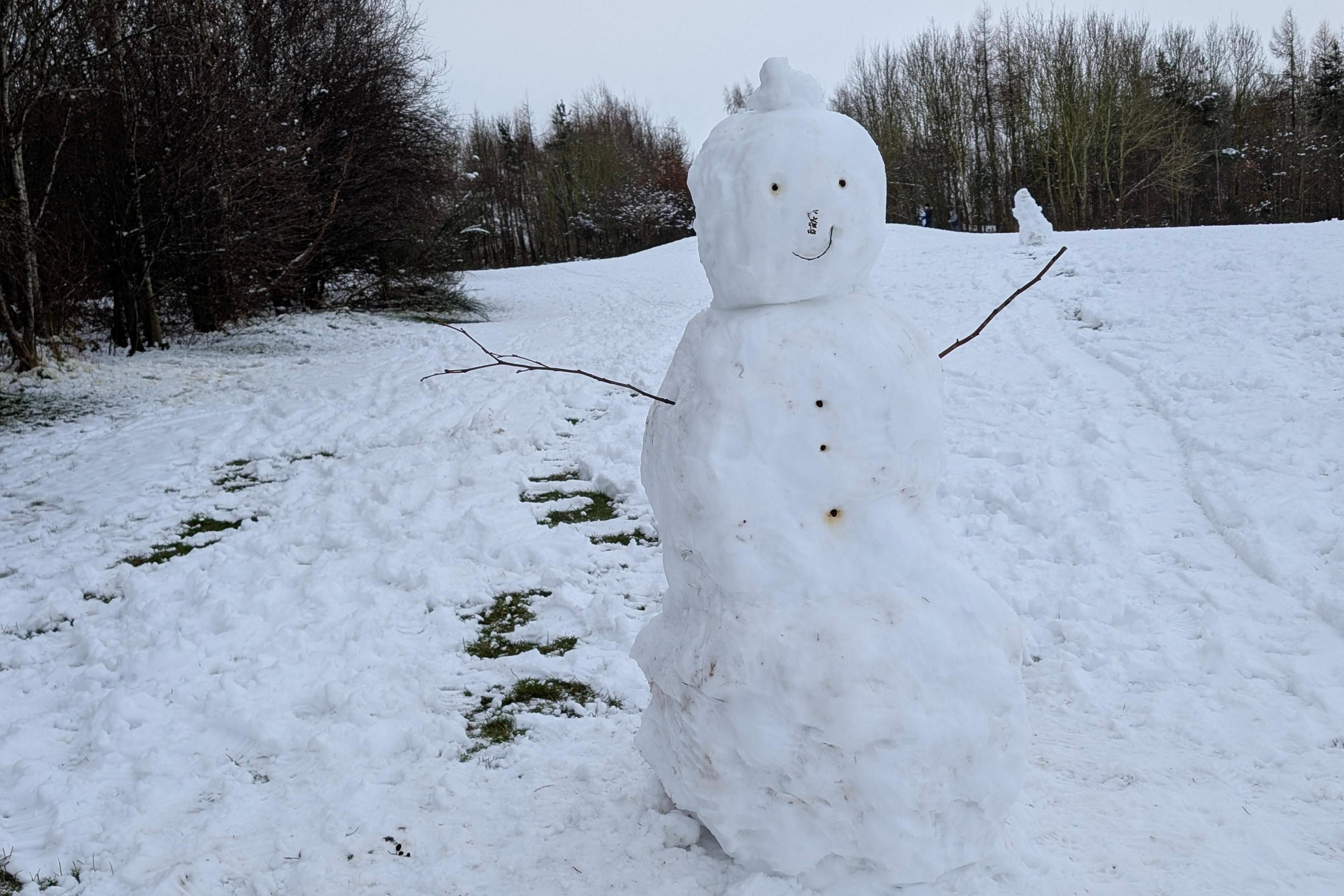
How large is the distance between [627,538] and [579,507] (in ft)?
2.39

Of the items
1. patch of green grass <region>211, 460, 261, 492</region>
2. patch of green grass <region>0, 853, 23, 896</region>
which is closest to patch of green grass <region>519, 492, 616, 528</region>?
patch of green grass <region>211, 460, 261, 492</region>

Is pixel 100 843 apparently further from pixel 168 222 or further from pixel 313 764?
pixel 168 222

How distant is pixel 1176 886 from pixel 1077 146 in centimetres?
3410

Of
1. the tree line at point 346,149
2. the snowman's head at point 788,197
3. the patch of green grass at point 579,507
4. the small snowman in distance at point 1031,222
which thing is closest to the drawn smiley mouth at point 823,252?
the snowman's head at point 788,197

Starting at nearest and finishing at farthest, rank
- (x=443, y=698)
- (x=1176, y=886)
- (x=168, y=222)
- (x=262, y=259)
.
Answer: (x=1176, y=886) → (x=443, y=698) → (x=168, y=222) → (x=262, y=259)

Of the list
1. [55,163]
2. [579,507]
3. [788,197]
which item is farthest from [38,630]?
[55,163]

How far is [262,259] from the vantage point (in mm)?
13445

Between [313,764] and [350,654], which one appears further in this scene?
[350,654]

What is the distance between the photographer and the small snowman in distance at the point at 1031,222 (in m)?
18.6

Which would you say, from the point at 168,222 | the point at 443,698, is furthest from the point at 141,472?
the point at 168,222

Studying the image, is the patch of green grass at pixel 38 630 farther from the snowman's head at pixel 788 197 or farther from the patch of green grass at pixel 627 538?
the snowman's head at pixel 788 197

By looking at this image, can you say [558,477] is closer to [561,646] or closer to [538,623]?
[538,623]

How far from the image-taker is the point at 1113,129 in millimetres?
31875

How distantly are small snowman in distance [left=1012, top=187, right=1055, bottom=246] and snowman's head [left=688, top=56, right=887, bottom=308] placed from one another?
57.3 ft
